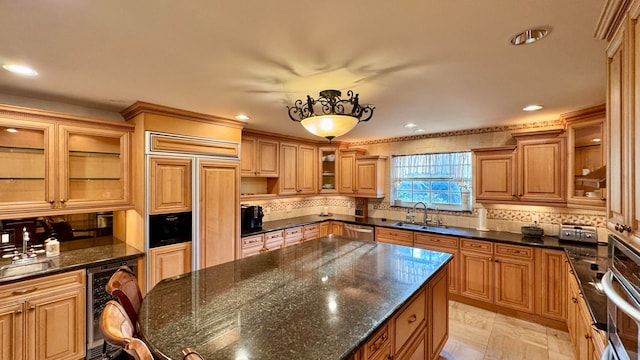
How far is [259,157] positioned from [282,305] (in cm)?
292

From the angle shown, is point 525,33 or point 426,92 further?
point 426,92

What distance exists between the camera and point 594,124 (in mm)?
2684

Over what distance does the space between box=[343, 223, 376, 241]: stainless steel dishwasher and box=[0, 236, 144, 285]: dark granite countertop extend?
294 centimetres

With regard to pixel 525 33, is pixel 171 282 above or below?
below

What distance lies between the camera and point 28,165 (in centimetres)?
241

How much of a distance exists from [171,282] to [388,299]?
4.55 ft

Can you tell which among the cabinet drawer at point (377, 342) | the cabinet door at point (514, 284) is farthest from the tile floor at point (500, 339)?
the cabinet drawer at point (377, 342)

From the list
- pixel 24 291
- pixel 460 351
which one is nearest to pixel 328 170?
pixel 460 351

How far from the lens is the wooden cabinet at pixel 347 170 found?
4.99 metres

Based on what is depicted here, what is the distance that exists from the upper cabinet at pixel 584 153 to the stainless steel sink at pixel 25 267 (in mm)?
4863

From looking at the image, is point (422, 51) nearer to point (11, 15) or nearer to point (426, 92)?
point (426, 92)

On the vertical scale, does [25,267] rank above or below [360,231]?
above

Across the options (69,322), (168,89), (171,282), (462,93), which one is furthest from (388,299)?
(69,322)

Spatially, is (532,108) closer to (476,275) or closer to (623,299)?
(476,275)
